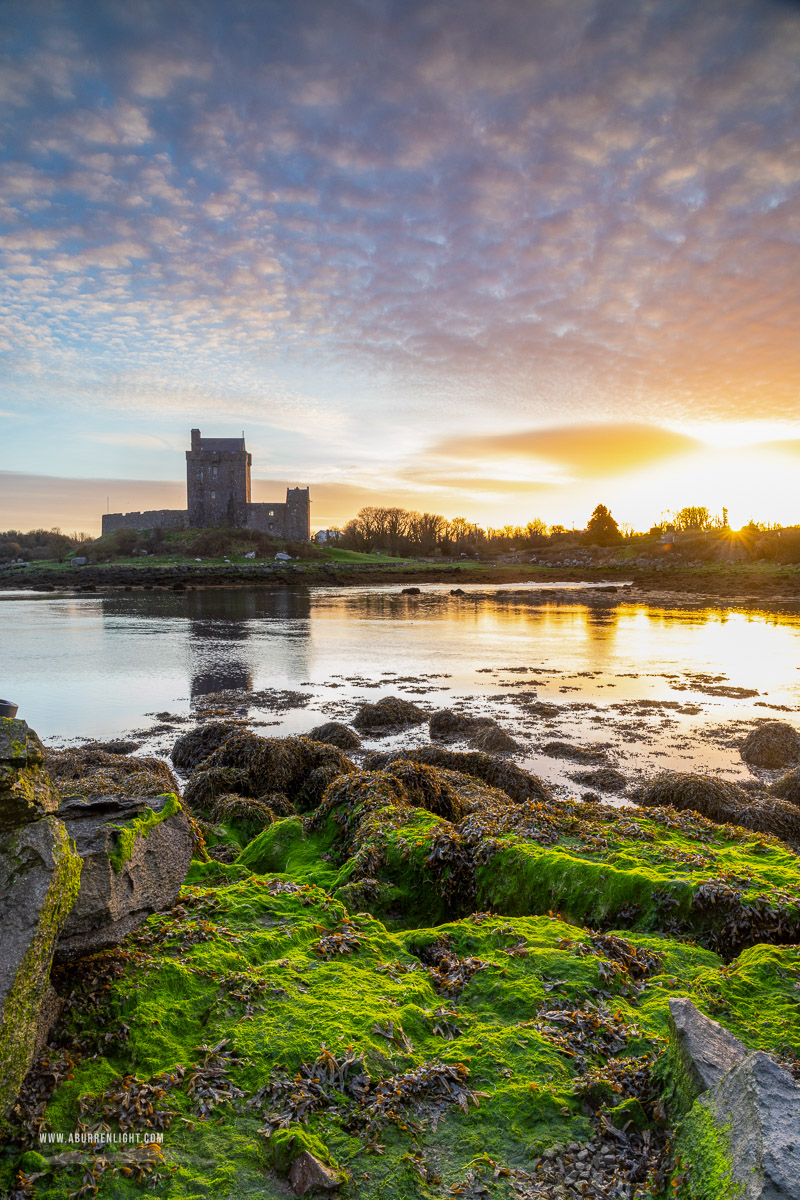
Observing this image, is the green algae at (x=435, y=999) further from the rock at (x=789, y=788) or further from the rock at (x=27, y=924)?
the rock at (x=789, y=788)

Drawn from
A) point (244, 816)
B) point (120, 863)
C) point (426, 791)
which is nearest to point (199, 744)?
point (244, 816)

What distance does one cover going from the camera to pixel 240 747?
1016cm

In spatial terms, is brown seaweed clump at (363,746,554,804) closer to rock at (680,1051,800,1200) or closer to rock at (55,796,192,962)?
rock at (55,796,192,962)

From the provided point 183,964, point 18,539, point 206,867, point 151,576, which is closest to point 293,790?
point 206,867

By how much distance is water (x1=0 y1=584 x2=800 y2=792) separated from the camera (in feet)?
46.5

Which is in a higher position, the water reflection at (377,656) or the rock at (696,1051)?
the rock at (696,1051)

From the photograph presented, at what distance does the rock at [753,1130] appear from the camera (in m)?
2.08

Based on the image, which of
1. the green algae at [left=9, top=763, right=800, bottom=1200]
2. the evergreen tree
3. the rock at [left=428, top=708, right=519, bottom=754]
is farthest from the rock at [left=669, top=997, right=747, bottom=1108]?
the evergreen tree

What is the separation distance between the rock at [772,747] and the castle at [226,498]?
303ft

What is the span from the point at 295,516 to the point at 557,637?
7784cm

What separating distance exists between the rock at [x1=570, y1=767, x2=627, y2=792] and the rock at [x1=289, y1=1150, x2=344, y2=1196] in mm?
8542

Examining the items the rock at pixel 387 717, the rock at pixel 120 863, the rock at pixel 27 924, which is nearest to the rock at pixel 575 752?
the rock at pixel 387 717

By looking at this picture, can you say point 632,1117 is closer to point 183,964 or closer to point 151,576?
point 183,964

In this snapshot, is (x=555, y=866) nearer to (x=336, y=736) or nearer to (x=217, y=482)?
(x=336, y=736)
